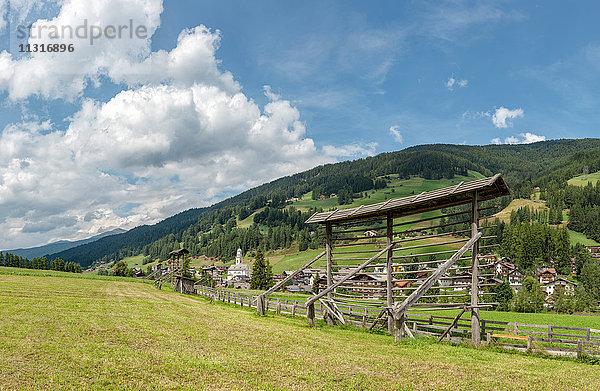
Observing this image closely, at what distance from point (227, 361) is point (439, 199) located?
11.0 metres

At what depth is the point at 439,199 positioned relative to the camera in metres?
15.5

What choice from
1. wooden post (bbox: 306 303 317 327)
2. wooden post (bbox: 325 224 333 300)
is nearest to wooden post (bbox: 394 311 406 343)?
wooden post (bbox: 306 303 317 327)

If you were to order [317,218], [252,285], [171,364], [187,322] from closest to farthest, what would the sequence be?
[171,364], [187,322], [317,218], [252,285]

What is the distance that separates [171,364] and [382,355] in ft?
18.8

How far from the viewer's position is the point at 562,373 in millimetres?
9383

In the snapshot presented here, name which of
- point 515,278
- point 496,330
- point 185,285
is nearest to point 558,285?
point 515,278

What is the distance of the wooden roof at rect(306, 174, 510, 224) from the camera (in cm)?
1441

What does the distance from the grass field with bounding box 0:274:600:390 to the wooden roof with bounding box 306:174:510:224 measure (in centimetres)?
597

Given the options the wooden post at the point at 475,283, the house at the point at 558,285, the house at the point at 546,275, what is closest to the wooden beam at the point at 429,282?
the wooden post at the point at 475,283

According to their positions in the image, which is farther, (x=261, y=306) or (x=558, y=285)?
(x=558, y=285)

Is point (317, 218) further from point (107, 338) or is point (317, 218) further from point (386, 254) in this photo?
point (107, 338)

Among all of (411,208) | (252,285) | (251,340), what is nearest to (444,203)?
(411,208)

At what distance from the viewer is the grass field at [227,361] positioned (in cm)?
719

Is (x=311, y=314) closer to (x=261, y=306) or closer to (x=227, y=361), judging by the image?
(x=261, y=306)
